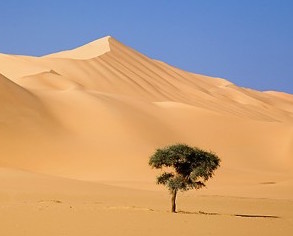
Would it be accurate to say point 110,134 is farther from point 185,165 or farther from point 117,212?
point 117,212

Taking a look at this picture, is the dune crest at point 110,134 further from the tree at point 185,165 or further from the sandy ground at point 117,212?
the tree at point 185,165

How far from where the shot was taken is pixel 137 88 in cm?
8419

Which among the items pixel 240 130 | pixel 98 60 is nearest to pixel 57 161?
pixel 240 130

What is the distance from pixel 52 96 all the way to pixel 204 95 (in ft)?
130

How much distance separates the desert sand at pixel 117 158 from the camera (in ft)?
63.6

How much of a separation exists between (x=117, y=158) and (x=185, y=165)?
2165cm

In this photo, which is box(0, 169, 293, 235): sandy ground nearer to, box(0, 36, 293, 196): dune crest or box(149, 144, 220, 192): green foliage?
box(149, 144, 220, 192): green foliage

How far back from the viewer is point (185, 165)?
971 inches

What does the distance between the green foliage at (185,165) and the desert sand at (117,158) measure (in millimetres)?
1189

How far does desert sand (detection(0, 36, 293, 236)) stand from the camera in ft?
63.6

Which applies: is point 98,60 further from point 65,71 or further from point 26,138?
point 26,138

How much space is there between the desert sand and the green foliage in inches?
46.8

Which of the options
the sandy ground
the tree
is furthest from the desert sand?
the tree

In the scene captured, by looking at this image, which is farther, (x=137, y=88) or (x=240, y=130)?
(x=137, y=88)
